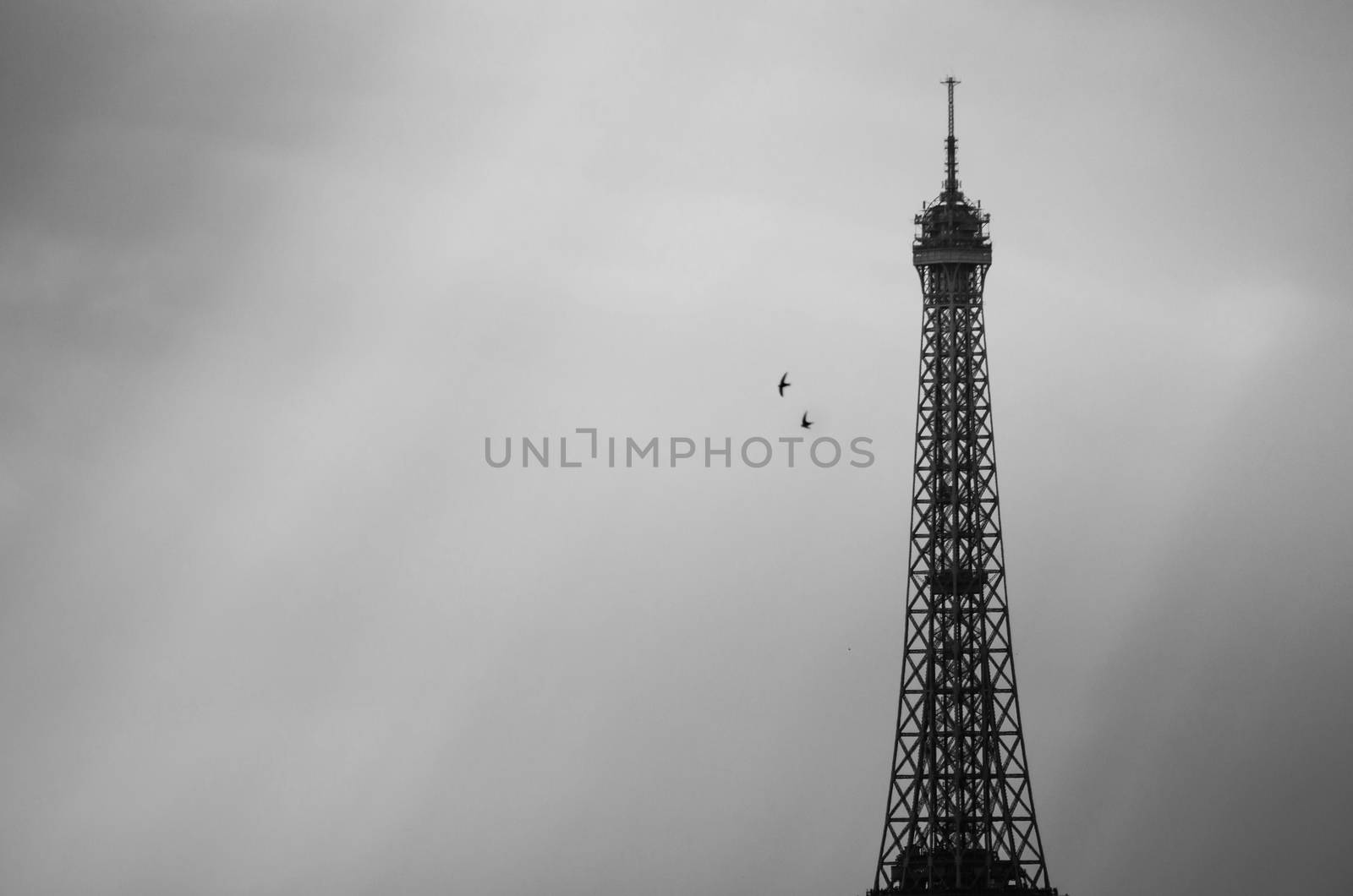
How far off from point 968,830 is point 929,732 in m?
6.36

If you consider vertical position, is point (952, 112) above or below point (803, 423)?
above

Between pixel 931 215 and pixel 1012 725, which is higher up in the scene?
pixel 931 215

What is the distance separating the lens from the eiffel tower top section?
187 meters

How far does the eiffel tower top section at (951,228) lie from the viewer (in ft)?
615

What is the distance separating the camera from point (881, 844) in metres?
182

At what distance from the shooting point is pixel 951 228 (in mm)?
188250

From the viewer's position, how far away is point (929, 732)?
183 metres

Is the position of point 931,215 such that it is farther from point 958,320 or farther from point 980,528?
point 980,528

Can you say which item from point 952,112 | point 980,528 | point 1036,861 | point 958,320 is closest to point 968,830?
point 1036,861

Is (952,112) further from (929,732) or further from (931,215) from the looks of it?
(929,732)

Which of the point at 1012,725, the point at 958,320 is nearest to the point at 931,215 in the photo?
the point at 958,320

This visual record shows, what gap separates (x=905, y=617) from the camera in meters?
184

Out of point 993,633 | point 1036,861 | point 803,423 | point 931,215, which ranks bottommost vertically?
point 1036,861

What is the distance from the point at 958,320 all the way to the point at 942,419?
6.35 meters
